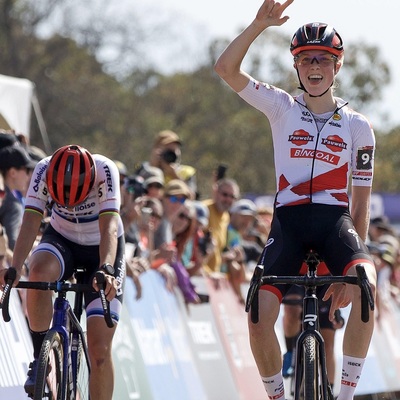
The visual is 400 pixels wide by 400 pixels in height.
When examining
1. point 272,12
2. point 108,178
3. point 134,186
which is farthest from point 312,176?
point 134,186

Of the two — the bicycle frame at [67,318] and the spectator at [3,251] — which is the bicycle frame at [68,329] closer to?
the bicycle frame at [67,318]

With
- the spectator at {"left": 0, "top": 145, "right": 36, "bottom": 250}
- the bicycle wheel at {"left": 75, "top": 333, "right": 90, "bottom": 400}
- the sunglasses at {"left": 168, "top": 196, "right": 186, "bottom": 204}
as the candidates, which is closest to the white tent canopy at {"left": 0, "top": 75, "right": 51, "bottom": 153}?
the sunglasses at {"left": 168, "top": 196, "right": 186, "bottom": 204}

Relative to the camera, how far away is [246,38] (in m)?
8.00

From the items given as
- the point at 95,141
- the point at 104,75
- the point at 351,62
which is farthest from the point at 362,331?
the point at 351,62

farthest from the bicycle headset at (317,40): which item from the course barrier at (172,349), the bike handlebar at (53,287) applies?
the course barrier at (172,349)

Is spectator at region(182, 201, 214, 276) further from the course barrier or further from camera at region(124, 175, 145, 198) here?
camera at region(124, 175, 145, 198)

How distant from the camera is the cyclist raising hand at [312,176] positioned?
7902 millimetres

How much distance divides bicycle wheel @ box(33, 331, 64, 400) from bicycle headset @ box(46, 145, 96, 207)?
93 cm

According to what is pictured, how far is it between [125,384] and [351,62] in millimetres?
54827

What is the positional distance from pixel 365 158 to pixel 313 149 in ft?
1.24

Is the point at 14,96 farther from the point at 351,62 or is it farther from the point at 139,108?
the point at 351,62

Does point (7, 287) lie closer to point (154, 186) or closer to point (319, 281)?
point (319, 281)

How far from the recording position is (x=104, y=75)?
48.5m

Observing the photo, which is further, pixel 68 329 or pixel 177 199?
pixel 177 199
